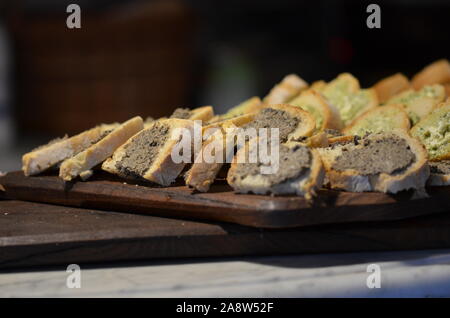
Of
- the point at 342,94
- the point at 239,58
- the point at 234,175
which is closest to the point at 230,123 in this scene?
the point at 234,175

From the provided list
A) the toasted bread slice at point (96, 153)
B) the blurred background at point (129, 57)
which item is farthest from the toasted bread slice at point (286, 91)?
the blurred background at point (129, 57)

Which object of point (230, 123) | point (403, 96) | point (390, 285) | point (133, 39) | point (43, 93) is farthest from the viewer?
point (43, 93)

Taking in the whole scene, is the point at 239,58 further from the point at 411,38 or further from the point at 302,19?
the point at 411,38

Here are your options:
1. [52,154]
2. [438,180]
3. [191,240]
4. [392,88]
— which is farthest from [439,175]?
[52,154]

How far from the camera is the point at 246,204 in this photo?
6.33ft

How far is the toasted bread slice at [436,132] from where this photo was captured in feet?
7.87

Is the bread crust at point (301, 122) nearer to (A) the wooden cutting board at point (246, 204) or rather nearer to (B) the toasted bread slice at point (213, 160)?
(B) the toasted bread slice at point (213, 160)

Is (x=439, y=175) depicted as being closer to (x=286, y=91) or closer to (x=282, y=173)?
(x=282, y=173)

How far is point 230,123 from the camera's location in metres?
2.31

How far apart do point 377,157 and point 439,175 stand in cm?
26

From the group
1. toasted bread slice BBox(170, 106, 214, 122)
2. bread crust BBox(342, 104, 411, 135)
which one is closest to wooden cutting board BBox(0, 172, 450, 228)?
toasted bread slice BBox(170, 106, 214, 122)

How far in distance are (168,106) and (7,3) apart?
2.22 m

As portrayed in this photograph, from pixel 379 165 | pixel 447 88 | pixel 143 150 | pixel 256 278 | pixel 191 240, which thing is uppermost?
pixel 447 88

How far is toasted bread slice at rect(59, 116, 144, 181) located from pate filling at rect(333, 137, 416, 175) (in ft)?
2.89
